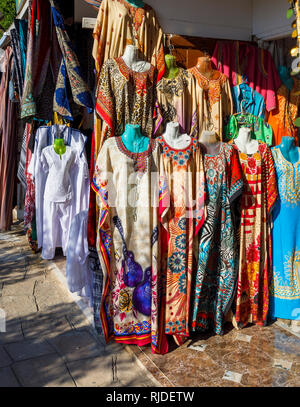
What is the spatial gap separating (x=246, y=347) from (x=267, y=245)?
2.87 ft

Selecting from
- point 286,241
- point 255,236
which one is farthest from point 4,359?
point 286,241

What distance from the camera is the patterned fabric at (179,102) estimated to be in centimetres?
327

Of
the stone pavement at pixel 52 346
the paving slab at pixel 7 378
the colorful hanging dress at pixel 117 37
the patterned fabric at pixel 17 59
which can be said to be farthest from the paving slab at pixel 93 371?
the patterned fabric at pixel 17 59

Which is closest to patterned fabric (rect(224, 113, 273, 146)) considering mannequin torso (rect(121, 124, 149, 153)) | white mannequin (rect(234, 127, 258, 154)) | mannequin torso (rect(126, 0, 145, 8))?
white mannequin (rect(234, 127, 258, 154))

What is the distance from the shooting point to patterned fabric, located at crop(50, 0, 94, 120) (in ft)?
11.5

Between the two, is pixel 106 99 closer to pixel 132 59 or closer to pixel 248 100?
pixel 132 59

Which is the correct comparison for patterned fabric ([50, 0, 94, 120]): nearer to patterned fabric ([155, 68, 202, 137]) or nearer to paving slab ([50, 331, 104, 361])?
patterned fabric ([155, 68, 202, 137])

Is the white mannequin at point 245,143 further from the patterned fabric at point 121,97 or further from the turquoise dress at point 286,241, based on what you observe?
the patterned fabric at point 121,97

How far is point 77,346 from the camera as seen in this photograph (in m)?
3.12

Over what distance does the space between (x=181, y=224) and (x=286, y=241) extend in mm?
1013

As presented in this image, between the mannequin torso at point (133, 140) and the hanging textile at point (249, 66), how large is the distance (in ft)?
4.10

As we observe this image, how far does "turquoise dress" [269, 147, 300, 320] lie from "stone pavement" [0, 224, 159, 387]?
1.42 metres

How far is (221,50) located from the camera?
12.2 feet
